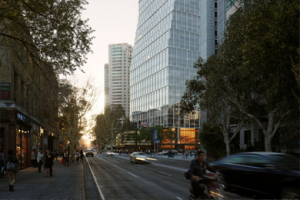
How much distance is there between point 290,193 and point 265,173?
1.08m

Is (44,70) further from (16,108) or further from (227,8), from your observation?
(227,8)

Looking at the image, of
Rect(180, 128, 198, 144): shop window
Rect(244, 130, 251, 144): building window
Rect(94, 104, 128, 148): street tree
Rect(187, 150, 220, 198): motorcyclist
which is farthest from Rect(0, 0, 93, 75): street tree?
Rect(180, 128, 198, 144): shop window

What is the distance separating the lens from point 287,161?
8742mm

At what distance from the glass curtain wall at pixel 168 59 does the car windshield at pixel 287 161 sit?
86.4 meters

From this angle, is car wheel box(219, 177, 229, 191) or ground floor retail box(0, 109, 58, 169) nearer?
car wheel box(219, 177, 229, 191)

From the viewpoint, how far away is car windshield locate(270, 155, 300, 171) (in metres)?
8.48

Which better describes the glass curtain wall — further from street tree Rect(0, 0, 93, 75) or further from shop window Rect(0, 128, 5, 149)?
street tree Rect(0, 0, 93, 75)

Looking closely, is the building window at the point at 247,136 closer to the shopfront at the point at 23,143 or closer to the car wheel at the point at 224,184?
the shopfront at the point at 23,143

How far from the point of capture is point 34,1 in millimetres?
10242

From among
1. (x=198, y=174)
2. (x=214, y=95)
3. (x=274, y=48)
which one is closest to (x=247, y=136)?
(x=214, y=95)

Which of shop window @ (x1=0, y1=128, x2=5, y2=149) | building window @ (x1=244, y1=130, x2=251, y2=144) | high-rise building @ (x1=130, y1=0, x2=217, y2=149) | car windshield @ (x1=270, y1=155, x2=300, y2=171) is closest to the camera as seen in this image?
car windshield @ (x1=270, y1=155, x2=300, y2=171)

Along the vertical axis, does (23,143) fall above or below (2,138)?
below

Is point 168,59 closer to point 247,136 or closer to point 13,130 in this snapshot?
point 247,136

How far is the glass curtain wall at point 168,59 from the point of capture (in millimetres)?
97875
